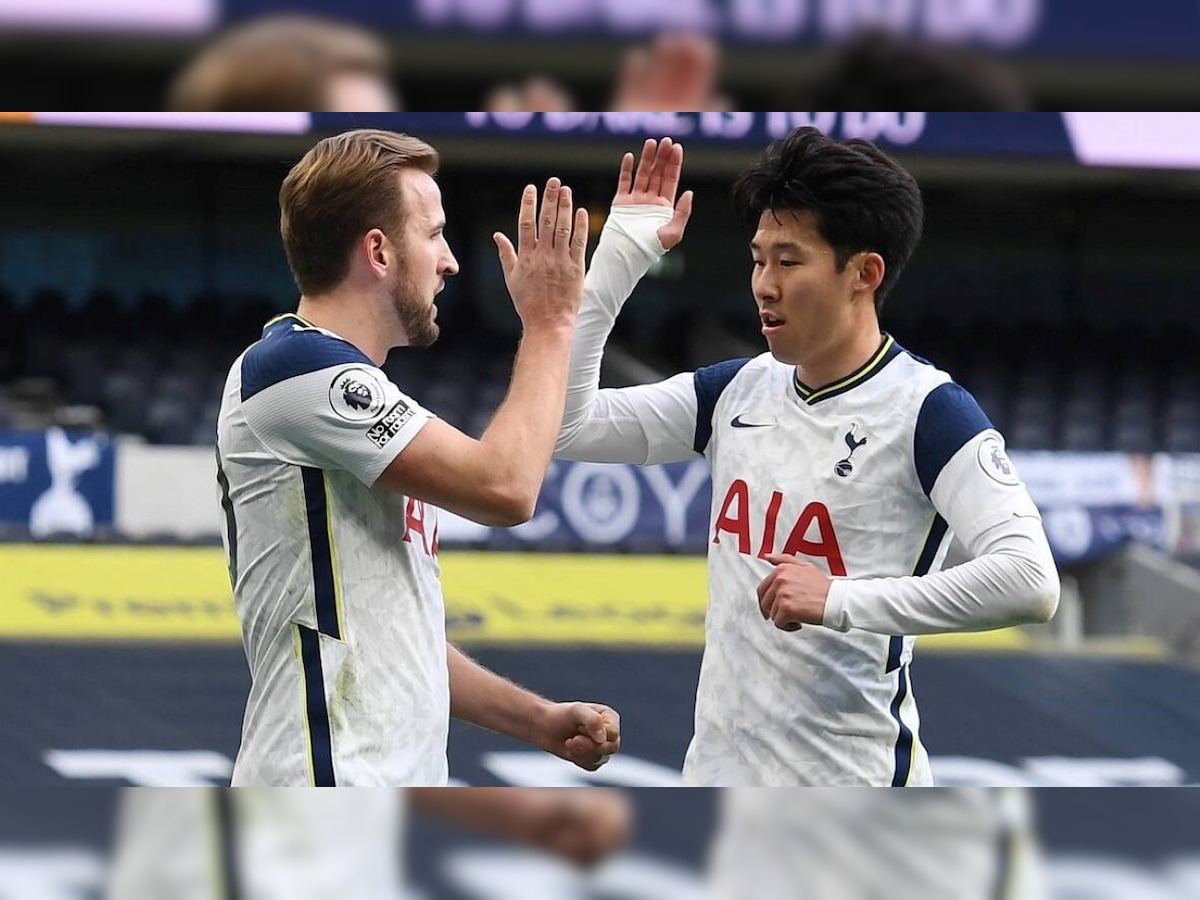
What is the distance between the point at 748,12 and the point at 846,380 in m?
1.51

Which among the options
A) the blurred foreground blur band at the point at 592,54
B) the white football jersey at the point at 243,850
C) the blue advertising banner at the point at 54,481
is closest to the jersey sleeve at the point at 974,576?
the white football jersey at the point at 243,850

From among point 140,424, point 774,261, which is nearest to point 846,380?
point 774,261

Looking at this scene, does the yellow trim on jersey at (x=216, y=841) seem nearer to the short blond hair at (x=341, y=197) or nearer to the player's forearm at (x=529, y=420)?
the player's forearm at (x=529, y=420)

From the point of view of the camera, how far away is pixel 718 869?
136cm

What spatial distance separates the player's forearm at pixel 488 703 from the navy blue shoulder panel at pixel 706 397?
50 centimetres

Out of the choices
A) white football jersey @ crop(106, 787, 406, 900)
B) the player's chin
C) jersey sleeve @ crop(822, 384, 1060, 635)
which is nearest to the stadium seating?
the player's chin

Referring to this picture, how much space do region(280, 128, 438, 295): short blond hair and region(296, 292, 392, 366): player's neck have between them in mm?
27

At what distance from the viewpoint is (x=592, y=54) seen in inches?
39.4

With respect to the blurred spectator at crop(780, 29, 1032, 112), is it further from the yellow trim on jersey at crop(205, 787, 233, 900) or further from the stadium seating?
the stadium seating

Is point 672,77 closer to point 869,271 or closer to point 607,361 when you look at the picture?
point 869,271

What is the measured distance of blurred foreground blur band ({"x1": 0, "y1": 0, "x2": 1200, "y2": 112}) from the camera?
91 cm

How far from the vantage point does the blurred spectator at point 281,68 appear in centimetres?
88

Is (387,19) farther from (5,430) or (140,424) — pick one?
(140,424)

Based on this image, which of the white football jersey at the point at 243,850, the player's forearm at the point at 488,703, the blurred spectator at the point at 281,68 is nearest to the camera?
the blurred spectator at the point at 281,68
